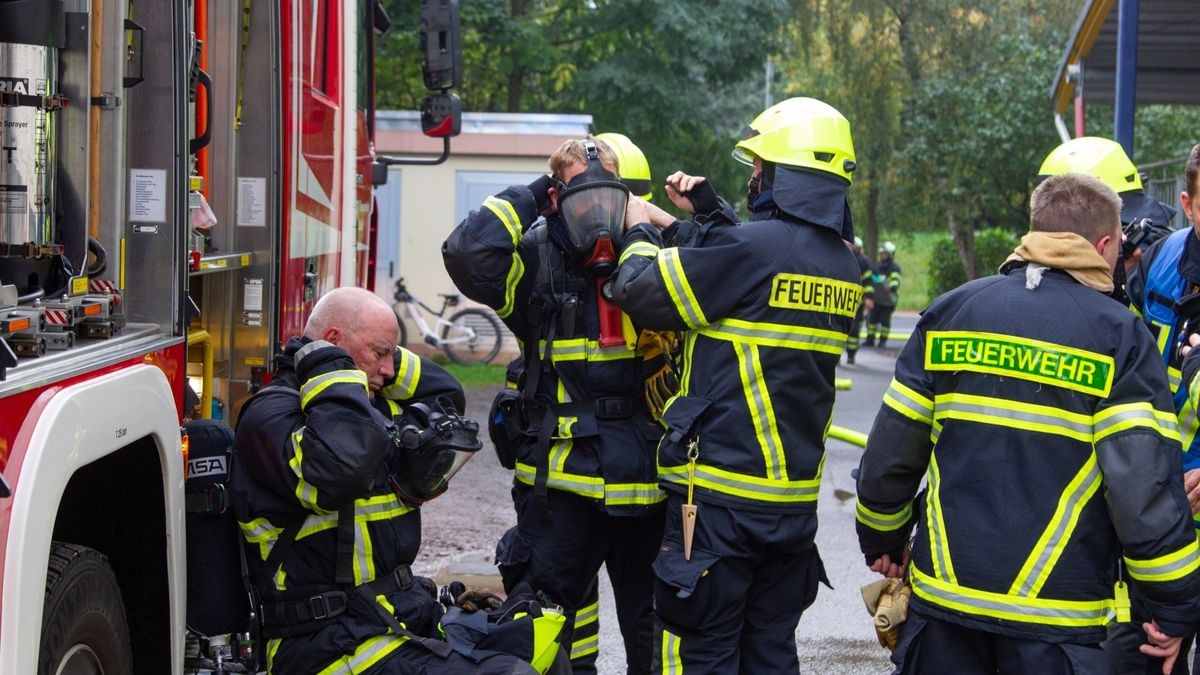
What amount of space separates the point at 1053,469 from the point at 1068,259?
1.58 feet

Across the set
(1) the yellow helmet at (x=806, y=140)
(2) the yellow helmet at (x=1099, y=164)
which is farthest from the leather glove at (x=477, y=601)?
(2) the yellow helmet at (x=1099, y=164)

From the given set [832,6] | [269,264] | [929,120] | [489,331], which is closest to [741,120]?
[832,6]

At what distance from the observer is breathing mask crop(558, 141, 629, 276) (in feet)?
14.2

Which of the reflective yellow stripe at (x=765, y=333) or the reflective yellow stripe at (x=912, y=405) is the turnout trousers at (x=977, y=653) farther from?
the reflective yellow stripe at (x=765, y=333)

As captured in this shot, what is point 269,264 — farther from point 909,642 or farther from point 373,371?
point 909,642

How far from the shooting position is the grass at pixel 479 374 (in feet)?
47.8

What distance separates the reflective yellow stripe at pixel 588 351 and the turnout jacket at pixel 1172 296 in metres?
1.57

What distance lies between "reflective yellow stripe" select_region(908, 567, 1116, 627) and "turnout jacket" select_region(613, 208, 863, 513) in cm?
80

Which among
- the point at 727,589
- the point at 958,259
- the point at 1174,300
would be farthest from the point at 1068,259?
the point at 958,259

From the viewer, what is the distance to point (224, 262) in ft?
14.4

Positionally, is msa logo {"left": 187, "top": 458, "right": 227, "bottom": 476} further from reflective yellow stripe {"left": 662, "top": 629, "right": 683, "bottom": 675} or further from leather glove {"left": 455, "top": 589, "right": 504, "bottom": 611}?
reflective yellow stripe {"left": 662, "top": 629, "right": 683, "bottom": 675}

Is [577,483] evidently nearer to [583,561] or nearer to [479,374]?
[583,561]

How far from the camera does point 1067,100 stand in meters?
13.6

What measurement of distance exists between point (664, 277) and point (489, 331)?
502 inches
